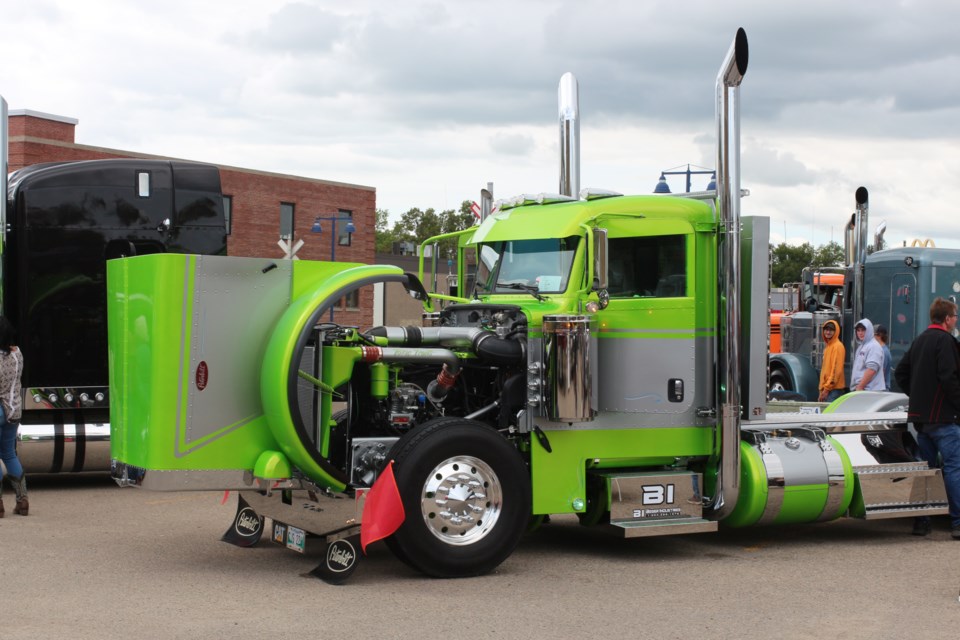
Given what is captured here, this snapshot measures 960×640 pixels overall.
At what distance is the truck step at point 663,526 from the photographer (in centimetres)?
913

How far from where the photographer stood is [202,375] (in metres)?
8.23

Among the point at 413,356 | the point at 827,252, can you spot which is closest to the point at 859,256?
the point at 413,356

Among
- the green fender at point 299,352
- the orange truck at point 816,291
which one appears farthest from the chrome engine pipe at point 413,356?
the orange truck at point 816,291

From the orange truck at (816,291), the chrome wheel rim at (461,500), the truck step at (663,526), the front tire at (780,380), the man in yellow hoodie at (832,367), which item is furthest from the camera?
the orange truck at (816,291)

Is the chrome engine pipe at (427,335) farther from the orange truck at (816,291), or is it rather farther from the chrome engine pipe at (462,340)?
the orange truck at (816,291)

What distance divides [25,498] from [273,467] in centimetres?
410

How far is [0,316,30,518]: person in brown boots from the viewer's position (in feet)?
36.3

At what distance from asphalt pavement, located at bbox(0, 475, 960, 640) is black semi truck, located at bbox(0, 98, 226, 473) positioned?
202 centimetres

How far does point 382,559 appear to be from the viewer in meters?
9.27

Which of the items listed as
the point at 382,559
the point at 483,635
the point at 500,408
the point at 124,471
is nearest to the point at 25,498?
the point at 124,471

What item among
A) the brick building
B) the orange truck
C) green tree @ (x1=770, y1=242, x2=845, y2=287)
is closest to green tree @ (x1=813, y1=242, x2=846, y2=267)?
green tree @ (x1=770, y1=242, x2=845, y2=287)

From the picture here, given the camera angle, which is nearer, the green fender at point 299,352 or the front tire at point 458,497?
the green fender at point 299,352

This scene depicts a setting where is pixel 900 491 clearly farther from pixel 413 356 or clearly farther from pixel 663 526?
pixel 413 356

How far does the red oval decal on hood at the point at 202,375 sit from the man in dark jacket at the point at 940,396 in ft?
19.5
